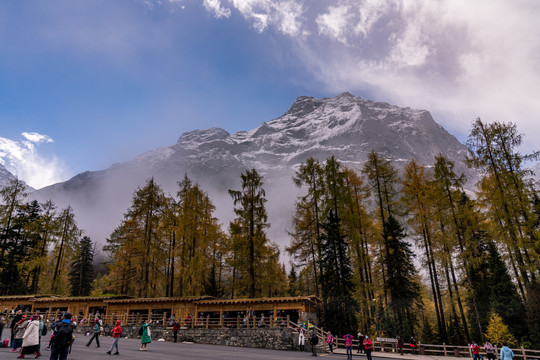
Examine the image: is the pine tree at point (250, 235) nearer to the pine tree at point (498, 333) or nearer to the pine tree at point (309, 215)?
the pine tree at point (309, 215)

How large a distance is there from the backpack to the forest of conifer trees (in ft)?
70.9

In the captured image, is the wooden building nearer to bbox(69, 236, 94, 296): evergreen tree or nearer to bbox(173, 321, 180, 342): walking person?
bbox(173, 321, 180, 342): walking person

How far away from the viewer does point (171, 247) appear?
36.1 metres

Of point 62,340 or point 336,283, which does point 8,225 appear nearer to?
point 336,283

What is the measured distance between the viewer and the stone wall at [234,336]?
78.7 feet

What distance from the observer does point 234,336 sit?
84.2ft

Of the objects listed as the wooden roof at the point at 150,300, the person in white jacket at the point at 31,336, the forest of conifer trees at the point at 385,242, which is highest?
the forest of conifer trees at the point at 385,242

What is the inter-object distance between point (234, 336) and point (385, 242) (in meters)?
15.6

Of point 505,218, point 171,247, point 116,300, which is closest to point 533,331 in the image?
point 505,218

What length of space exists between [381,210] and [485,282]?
12.1 m

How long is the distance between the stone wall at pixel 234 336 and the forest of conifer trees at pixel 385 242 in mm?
4531

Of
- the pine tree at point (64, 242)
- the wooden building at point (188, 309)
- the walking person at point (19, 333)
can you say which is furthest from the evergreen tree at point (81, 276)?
the walking person at point (19, 333)

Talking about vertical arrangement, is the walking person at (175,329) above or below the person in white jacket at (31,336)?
below

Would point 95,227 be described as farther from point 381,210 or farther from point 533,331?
point 533,331
